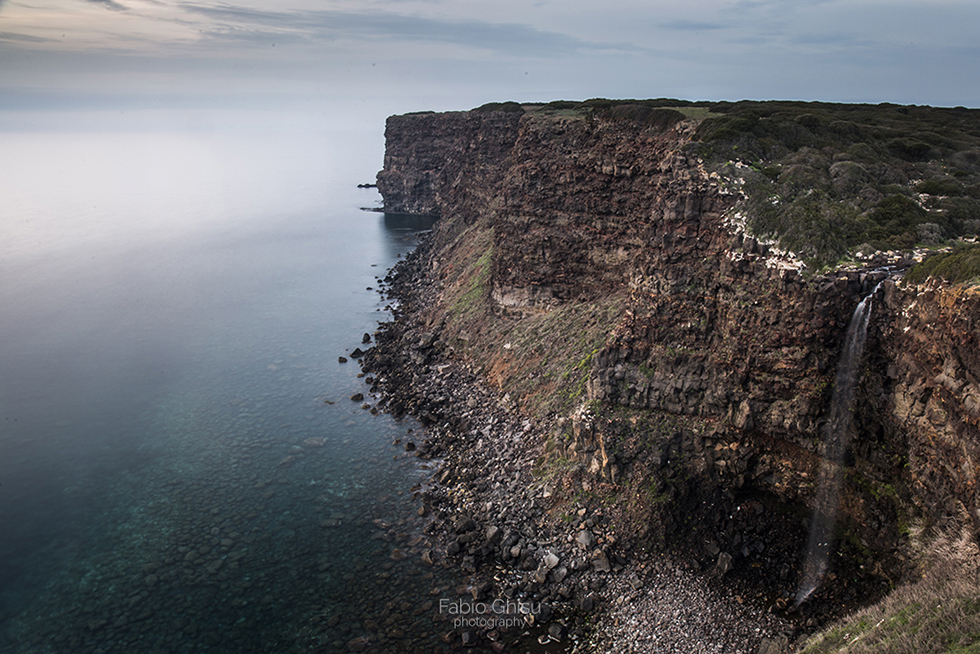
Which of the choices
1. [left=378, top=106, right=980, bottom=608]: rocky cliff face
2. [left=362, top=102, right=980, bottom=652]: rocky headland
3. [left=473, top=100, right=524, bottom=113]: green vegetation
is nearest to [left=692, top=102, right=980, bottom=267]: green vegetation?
[left=362, top=102, right=980, bottom=652]: rocky headland

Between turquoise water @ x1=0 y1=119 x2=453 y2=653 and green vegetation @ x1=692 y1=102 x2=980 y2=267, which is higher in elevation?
green vegetation @ x1=692 y1=102 x2=980 y2=267

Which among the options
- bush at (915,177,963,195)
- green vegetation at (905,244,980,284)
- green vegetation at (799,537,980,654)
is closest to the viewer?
green vegetation at (799,537,980,654)

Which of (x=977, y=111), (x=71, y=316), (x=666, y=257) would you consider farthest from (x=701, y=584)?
(x=71, y=316)

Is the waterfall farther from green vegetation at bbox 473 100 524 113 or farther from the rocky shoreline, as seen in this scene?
green vegetation at bbox 473 100 524 113

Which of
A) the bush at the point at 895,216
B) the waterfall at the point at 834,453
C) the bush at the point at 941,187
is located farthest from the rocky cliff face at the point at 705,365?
the bush at the point at 941,187

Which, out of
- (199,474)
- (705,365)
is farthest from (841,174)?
(199,474)

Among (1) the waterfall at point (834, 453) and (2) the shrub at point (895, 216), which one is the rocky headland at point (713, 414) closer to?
(2) the shrub at point (895, 216)
